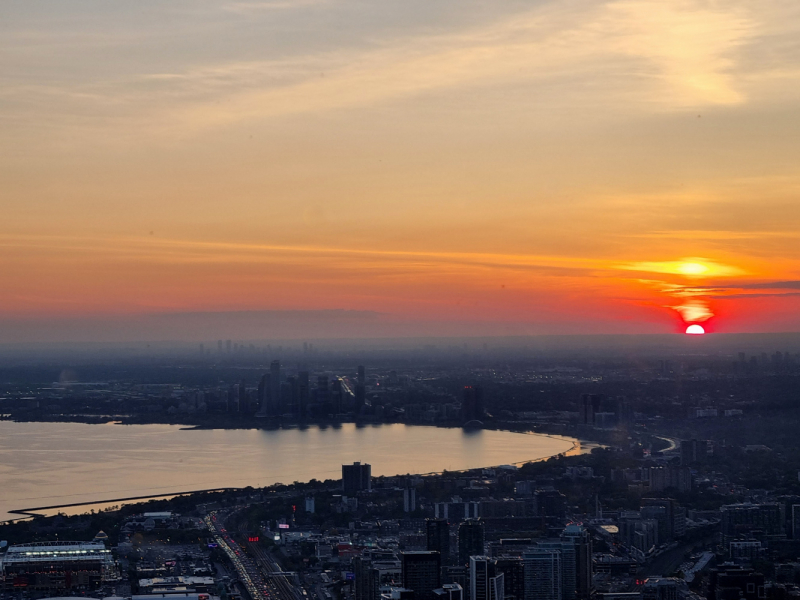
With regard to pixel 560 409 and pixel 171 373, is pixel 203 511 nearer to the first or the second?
pixel 560 409

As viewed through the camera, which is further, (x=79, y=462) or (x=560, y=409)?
(x=560, y=409)

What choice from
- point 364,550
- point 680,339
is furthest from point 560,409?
point 680,339

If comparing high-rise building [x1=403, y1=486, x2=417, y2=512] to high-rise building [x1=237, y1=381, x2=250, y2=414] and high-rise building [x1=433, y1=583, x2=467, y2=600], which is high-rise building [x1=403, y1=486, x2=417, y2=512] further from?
high-rise building [x1=237, y1=381, x2=250, y2=414]

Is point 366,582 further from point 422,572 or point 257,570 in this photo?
point 257,570

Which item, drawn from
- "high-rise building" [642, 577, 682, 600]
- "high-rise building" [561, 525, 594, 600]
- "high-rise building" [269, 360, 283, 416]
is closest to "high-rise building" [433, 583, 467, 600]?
"high-rise building" [561, 525, 594, 600]

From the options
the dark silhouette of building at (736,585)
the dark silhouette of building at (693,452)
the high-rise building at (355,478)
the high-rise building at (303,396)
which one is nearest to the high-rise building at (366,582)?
the dark silhouette of building at (736,585)

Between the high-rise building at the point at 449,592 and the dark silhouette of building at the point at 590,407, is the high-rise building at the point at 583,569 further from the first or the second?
the dark silhouette of building at the point at 590,407

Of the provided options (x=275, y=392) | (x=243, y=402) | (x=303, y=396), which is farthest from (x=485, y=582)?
(x=275, y=392)
